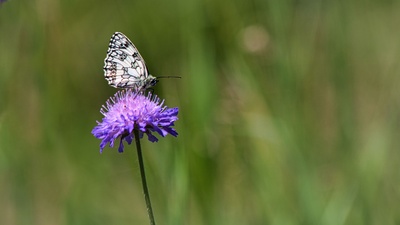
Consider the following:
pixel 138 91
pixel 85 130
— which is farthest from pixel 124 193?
pixel 138 91

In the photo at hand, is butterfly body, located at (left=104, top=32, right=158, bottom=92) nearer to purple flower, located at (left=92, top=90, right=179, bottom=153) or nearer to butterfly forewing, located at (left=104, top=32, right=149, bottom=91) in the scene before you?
butterfly forewing, located at (left=104, top=32, right=149, bottom=91)

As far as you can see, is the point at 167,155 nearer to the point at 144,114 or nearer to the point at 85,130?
the point at 144,114


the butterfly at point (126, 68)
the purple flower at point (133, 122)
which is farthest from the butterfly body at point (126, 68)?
the purple flower at point (133, 122)

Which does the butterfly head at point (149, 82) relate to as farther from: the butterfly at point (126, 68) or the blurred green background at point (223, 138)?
the blurred green background at point (223, 138)

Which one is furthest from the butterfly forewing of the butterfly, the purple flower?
the purple flower

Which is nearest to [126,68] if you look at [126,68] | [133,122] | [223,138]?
[126,68]

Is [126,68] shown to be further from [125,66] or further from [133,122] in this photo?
[133,122]
